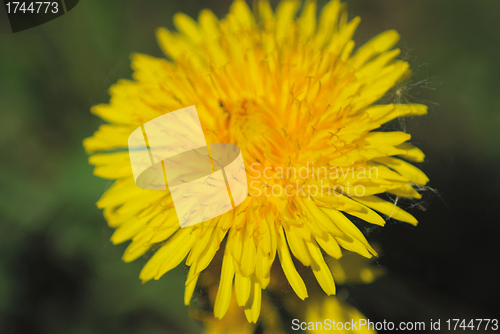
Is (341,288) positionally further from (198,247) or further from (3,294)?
(3,294)

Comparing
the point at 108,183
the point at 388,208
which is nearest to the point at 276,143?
the point at 388,208

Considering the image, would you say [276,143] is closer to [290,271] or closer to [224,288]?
[290,271]
